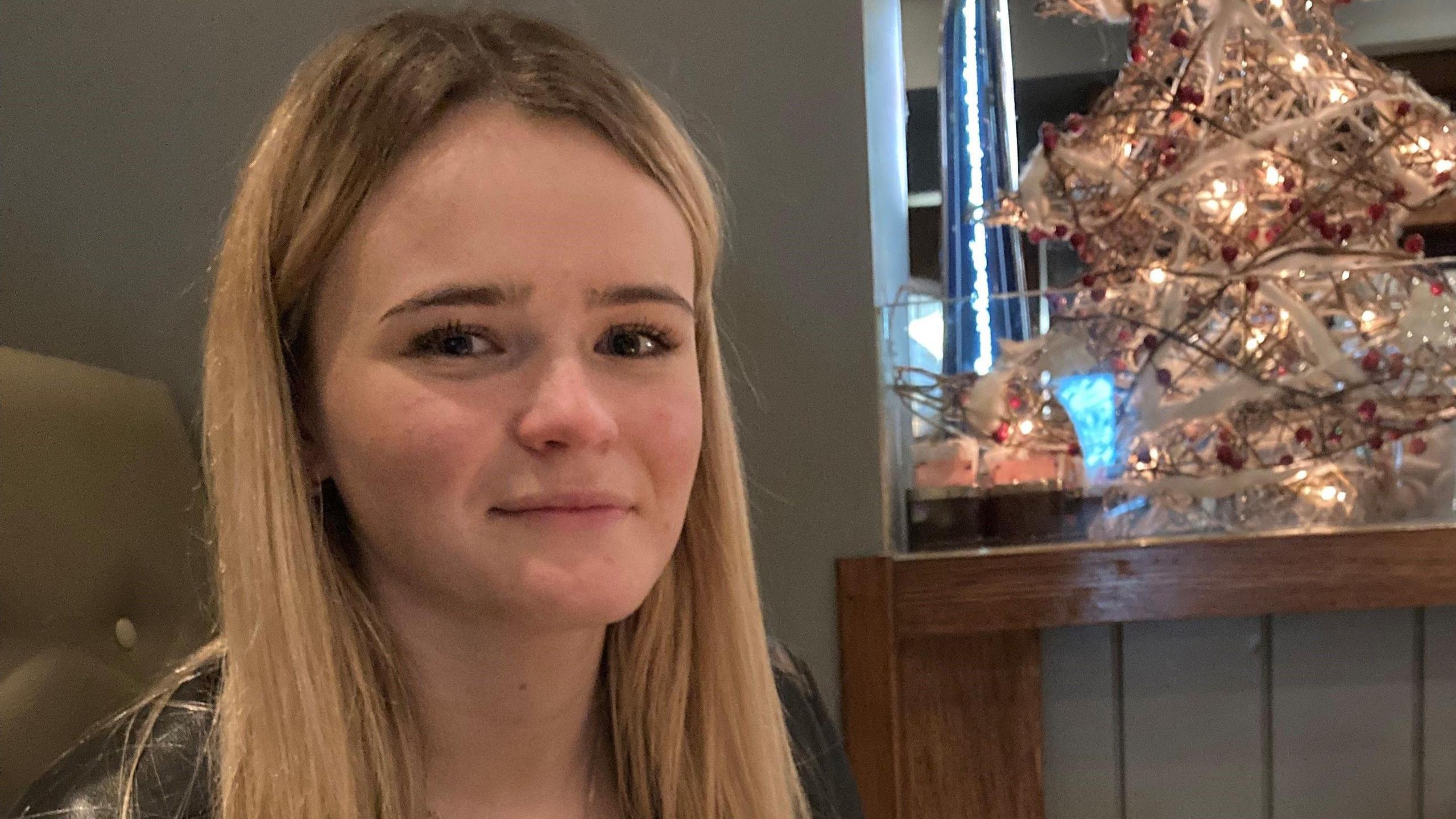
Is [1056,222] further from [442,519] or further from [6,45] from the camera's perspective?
[6,45]

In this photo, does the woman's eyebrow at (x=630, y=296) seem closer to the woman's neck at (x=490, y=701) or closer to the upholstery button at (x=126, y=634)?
the woman's neck at (x=490, y=701)

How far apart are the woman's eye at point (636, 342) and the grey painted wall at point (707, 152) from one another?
441 millimetres

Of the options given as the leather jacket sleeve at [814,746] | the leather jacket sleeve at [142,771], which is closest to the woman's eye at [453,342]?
the leather jacket sleeve at [142,771]

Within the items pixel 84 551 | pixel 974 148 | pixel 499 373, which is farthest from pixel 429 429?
pixel 974 148

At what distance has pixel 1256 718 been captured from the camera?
1157mm

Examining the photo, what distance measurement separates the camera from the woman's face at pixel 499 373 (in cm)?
59

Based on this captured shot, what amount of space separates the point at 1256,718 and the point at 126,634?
1.18m

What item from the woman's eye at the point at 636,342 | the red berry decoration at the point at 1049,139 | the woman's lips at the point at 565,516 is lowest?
the woman's lips at the point at 565,516

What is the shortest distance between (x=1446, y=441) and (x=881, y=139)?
2.23 feet

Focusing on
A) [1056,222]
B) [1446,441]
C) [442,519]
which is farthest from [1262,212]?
[442,519]

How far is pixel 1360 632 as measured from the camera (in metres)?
1.15

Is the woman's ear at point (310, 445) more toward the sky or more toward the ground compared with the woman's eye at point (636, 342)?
more toward the ground

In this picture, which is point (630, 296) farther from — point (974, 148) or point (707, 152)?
point (974, 148)

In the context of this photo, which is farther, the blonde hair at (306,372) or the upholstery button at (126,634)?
the upholstery button at (126,634)
